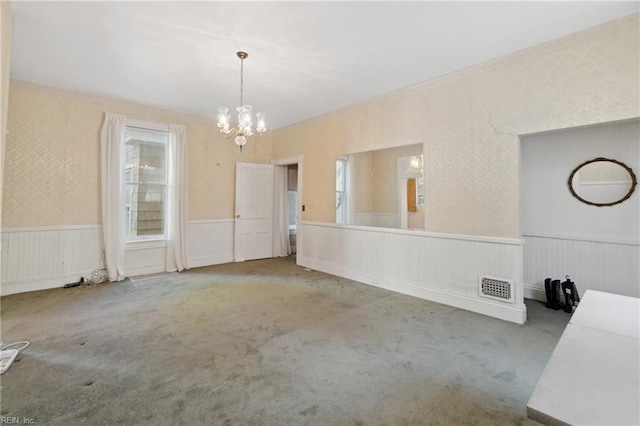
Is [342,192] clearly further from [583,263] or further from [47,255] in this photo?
[47,255]

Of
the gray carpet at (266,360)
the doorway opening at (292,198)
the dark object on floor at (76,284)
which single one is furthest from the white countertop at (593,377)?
the doorway opening at (292,198)

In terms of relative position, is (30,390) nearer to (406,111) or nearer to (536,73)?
(406,111)

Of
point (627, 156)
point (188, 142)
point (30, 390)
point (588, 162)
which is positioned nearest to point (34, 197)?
point (188, 142)

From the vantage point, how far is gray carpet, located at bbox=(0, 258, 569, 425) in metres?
1.72

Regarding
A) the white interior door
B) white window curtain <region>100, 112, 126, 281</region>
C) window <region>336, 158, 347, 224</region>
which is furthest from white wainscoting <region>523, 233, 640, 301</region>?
white window curtain <region>100, 112, 126, 281</region>

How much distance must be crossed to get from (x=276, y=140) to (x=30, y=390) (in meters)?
5.30

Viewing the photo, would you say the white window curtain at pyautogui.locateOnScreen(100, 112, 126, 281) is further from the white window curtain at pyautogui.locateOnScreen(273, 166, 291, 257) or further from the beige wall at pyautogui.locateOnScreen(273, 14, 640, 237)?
the beige wall at pyautogui.locateOnScreen(273, 14, 640, 237)

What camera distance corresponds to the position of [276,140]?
6.30m

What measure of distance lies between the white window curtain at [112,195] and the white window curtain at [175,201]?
2.37 feet

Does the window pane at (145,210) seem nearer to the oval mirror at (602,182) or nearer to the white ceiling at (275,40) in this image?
the white ceiling at (275,40)

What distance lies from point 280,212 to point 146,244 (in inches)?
107

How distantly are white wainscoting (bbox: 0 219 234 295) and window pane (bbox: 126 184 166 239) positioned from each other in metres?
0.28

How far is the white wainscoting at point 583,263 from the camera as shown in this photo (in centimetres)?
318

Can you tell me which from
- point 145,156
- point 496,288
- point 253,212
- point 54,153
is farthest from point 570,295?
point 54,153
